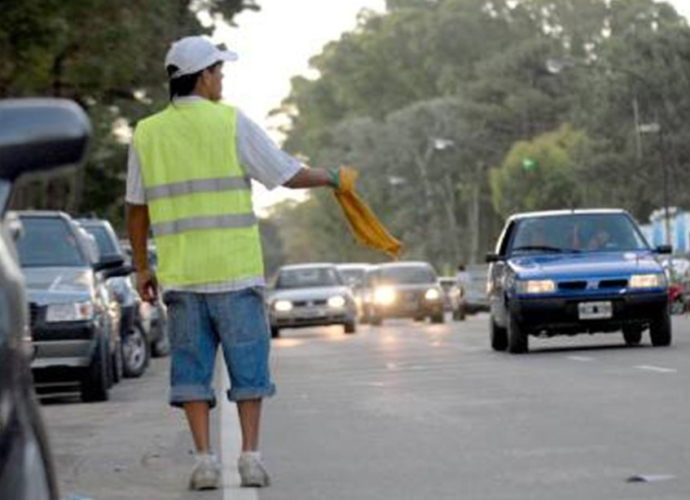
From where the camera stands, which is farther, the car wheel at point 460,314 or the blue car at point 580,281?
the car wheel at point 460,314

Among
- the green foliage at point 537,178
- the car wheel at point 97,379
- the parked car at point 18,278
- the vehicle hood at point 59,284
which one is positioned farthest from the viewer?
the green foliage at point 537,178

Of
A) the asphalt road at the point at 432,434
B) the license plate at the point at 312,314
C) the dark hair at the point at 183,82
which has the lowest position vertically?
the asphalt road at the point at 432,434

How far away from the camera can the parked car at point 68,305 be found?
18766 millimetres

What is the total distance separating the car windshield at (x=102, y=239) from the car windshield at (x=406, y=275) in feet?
98.2

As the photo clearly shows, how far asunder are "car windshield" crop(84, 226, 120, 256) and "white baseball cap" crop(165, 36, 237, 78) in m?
15.6

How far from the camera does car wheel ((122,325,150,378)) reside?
2517cm

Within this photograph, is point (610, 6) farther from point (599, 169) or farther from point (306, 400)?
point (306, 400)

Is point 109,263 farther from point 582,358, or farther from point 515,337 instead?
point 515,337

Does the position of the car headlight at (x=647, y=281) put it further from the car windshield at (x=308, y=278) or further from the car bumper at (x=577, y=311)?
the car windshield at (x=308, y=278)

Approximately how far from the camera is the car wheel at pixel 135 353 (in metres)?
25.2

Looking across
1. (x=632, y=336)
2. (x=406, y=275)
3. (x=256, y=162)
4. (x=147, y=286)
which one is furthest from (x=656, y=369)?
(x=406, y=275)

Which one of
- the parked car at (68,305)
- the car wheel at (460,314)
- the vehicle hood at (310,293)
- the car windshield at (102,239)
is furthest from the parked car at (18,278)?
the car wheel at (460,314)

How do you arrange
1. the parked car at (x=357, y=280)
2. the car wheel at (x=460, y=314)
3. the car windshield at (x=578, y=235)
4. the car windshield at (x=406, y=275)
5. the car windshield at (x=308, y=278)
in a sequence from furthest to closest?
the parked car at (x=357, y=280) → the car wheel at (x=460, y=314) → the car windshield at (x=406, y=275) → the car windshield at (x=308, y=278) → the car windshield at (x=578, y=235)

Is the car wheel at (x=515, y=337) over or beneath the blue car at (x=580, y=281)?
beneath
